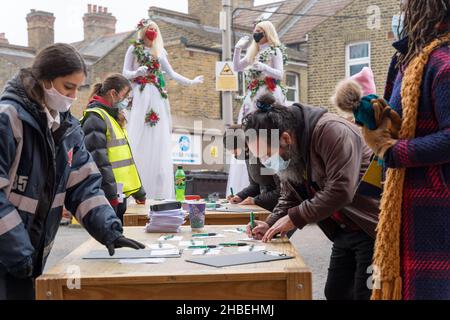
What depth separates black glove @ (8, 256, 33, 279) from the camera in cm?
274

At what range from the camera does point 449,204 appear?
7.57 ft

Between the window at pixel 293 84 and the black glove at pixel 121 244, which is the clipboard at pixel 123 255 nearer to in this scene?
the black glove at pixel 121 244

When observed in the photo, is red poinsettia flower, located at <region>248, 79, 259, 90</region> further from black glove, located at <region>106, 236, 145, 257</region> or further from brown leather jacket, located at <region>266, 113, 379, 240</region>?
black glove, located at <region>106, 236, 145, 257</region>

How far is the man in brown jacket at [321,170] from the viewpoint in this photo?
326cm

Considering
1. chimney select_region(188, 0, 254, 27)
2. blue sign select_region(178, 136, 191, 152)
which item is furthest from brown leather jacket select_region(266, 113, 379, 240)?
chimney select_region(188, 0, 254, 27)

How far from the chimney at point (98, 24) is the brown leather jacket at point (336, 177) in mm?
30890

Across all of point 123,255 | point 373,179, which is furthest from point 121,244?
point 373,179

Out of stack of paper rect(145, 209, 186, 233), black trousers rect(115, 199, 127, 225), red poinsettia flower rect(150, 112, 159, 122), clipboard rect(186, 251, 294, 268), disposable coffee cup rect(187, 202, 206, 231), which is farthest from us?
red poinsettia flower rect(150, 112, 159, 122)

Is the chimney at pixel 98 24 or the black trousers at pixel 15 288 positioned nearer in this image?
the black trousers at pixel 15 288

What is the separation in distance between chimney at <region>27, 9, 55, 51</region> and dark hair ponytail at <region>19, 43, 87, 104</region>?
92.3 feet

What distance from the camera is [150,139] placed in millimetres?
8945

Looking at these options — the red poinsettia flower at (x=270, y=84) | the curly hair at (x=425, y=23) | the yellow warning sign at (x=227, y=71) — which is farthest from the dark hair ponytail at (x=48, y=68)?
the yellow warning sign at (x=227, y=71)
